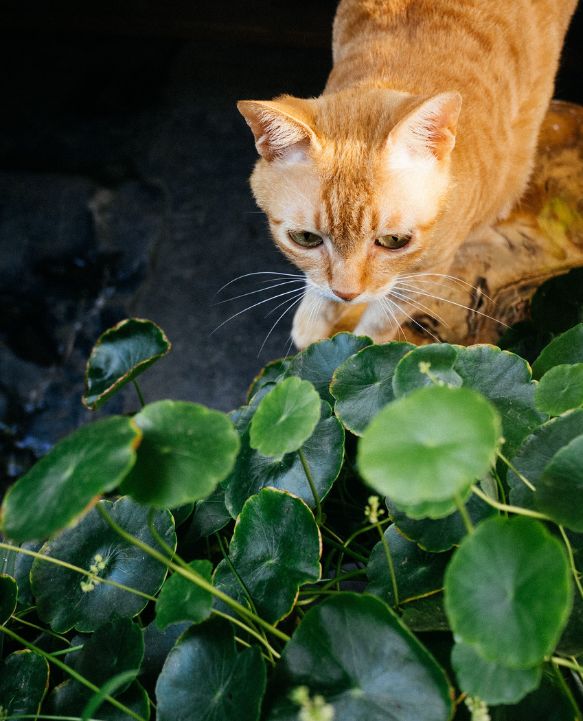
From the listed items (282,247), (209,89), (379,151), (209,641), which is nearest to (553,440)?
(209,641)

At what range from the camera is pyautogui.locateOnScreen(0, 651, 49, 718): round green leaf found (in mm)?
677

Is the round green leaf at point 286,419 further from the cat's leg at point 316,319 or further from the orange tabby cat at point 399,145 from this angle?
the cat's leg at point 316,319

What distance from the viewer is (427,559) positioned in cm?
68

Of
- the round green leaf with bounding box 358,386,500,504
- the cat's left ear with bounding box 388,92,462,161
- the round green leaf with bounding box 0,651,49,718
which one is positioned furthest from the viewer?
the cat's left ear with bounding box 388,92,462,161

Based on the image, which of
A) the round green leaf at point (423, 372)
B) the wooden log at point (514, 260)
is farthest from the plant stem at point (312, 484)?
the wooden log at point (514, 260)

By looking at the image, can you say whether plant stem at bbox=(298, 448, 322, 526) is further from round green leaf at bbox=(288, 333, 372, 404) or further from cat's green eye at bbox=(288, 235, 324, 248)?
cat's green eye at bbox=(288, 235, 324, 248)

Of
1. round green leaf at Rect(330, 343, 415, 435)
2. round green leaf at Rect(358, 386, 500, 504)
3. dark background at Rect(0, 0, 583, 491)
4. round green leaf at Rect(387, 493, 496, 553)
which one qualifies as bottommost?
dark background at Rect(0, 0, 583, 491)

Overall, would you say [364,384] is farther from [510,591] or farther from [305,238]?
[305,238]

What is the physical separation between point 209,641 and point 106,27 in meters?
2.65

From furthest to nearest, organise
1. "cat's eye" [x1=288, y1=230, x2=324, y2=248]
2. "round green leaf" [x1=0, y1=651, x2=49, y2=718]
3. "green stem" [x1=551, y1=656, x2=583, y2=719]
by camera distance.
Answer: "cat's eye" [x1=288, y1=230, x2=324, y2=248]
"round green leaf" [x1=0, y1=651, x2=49, y2=718]
"green stem" [x1=551, y1=656, x2=583, y2=719]

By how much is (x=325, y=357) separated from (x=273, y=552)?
265 millimetres

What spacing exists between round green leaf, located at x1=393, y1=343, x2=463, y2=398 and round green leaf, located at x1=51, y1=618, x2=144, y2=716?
0.36 metres

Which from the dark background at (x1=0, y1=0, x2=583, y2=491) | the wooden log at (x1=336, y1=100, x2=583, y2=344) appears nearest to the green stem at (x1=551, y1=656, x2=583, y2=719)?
the wooden log at (x1=336, y1=100, x2=583, y2=344)

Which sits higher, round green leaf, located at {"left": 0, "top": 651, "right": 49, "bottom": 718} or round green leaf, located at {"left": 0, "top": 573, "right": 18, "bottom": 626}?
round green leaf, located at {"left": 0, "top": 573, "right": 18, "bottom": 626}
